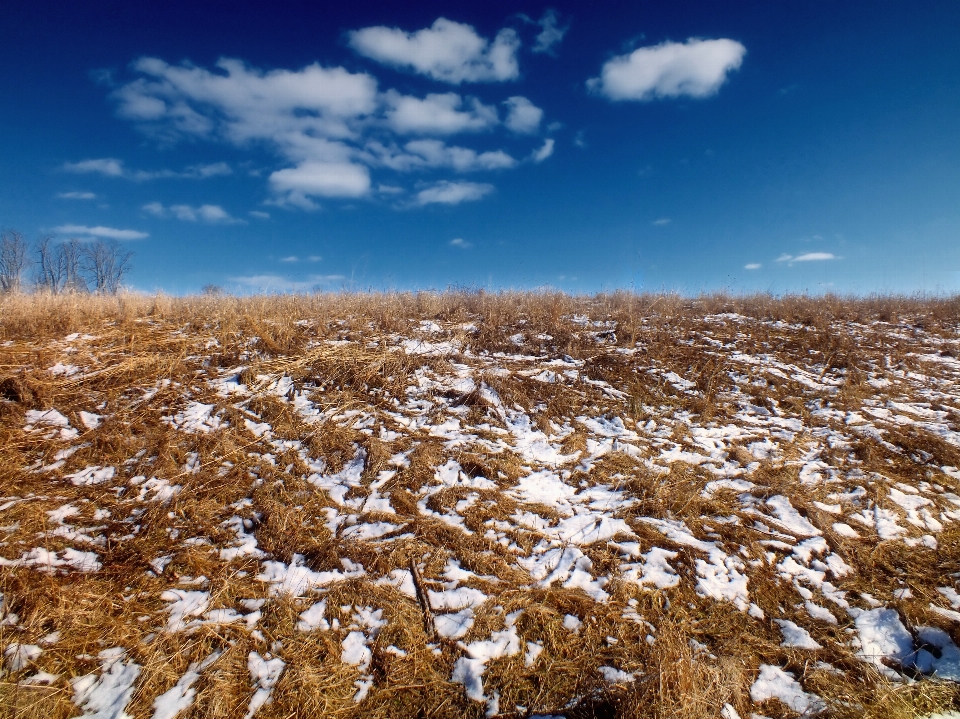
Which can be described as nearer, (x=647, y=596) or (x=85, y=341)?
(x=647, y=596)

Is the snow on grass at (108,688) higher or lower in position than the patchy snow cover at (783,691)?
higher

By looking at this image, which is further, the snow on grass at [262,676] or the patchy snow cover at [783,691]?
the patchy snow cover at [783,691]

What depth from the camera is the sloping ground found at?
283cm

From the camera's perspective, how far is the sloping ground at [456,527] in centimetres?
283

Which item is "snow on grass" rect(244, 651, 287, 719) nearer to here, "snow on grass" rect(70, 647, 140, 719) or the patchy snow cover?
"snow on grass" rect(70, 647, 140, 719)

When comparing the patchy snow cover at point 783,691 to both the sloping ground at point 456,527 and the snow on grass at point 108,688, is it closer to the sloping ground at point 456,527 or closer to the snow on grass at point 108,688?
the sloping ground at point 456,527

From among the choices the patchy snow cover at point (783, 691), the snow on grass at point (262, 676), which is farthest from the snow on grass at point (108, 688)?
the patchy snow cover at point (783, 691)

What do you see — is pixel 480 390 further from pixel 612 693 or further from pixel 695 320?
pixel 695 320

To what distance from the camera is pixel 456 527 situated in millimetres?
4250

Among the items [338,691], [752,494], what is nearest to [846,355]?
[752,494]

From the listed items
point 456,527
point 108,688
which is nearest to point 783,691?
point 456,527

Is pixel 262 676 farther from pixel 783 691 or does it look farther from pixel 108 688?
pixel 783 691

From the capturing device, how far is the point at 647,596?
354 cm

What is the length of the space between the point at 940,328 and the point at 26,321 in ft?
60.2
